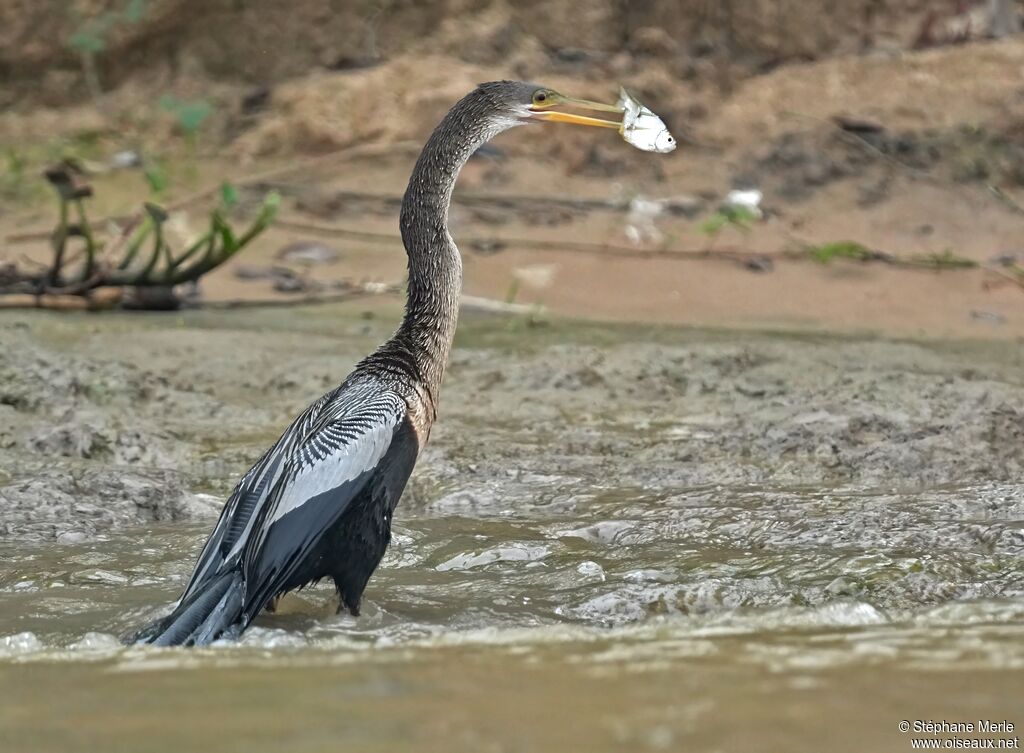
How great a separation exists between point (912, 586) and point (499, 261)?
208 inches

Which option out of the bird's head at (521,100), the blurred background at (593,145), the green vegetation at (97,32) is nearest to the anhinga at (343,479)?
the bird's head at (521,100)

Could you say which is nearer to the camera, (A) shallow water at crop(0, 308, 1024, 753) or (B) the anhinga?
(A) shallow water at crop(0, 308, 1024, 753)

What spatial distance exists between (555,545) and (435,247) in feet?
3.55

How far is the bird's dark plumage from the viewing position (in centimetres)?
404

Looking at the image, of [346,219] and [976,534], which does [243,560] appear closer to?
[976,534]

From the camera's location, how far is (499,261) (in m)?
9.16

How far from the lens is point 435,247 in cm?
514

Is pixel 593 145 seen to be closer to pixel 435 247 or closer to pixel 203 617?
pixel 435 247

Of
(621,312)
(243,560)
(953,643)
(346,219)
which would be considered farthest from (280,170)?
(953,643)

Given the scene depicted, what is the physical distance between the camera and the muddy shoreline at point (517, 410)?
18.0 feet

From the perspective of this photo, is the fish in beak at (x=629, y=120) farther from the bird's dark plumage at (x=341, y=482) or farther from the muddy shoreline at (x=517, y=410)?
the muddy shoreline at (x=517, y=410)

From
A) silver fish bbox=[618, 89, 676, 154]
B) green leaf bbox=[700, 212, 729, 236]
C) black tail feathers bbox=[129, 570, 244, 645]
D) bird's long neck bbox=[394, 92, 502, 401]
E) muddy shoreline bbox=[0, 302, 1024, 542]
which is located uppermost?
silver fish bbox=[618, 89, 676, 154]

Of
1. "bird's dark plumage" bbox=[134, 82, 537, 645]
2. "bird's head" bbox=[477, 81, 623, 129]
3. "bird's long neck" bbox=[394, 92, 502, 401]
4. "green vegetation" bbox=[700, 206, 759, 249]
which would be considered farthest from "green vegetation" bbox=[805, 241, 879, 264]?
"bird's dark plumage" bbox=[134, 82, 537, 645]

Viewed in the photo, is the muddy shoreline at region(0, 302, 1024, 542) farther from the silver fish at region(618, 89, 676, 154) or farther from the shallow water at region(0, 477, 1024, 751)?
the silver fish at region(618, 89, 676, 154)
